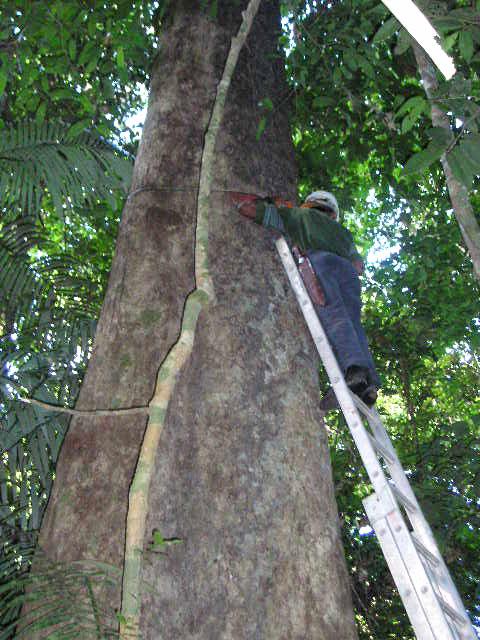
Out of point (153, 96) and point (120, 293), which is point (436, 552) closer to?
point (120, 293)

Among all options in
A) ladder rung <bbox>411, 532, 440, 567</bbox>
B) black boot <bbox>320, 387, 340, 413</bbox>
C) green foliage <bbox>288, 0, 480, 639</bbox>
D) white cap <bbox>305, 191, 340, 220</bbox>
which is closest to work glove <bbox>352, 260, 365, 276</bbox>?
white cap <bbox>305, 191, 340, 220</bbox>

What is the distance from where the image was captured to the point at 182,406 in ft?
6.08

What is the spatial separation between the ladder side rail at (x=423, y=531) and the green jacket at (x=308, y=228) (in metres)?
0.75

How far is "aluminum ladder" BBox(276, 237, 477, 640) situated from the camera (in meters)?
1.62

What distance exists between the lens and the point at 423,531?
2152mm

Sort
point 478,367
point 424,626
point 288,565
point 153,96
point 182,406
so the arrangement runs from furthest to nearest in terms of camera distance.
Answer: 1. point 478,367
2. point 153,96
3. point 182,406
4. point 288,565
5. point 424,626

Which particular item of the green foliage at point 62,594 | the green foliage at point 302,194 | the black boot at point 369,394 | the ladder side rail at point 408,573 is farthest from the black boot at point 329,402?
the green foliage at point 62,594

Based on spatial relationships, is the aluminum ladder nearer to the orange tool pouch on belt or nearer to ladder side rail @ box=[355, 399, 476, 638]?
ladder side rail @ box=[355, 399, 476, 638]

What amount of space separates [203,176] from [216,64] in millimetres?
1193

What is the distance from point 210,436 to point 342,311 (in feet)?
3.36

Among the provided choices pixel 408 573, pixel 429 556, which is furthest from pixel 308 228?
pixel 408 573

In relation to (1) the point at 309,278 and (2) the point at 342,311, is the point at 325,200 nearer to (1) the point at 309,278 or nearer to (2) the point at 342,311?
(1) the point at 309,278

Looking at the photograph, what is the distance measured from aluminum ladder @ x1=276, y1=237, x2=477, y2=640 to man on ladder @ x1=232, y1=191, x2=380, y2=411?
11cm

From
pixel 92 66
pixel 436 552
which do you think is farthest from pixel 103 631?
pixel 92 66
